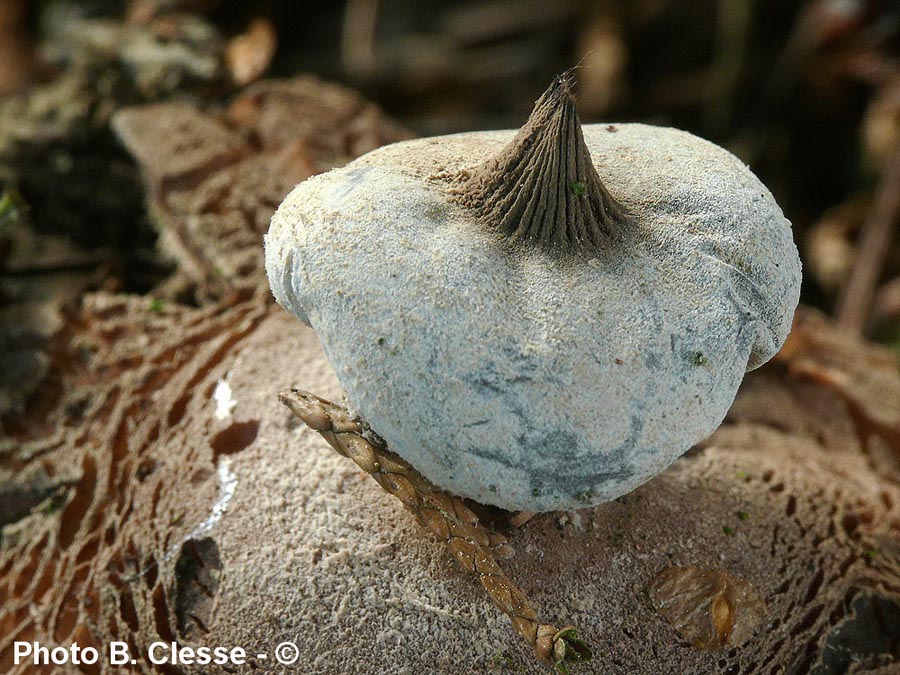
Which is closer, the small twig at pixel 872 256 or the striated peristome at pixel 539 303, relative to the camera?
the striated peristome at pixel 539 303

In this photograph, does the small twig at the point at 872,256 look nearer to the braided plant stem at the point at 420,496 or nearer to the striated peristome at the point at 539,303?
the striated peristome at the point at 539,303

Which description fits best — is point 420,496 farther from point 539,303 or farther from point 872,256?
point 872,256

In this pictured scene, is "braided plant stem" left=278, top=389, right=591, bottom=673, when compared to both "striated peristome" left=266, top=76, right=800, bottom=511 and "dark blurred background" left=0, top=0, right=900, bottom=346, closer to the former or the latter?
"striated peristome" left=266, top=76, right=800, bottom=511

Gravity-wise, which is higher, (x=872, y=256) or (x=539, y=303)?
(x=539, y=303)

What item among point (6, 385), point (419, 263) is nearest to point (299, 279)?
point (419, 263)

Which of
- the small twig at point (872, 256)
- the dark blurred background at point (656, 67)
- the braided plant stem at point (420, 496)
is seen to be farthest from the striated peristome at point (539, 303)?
the small twig at point (872, 256)

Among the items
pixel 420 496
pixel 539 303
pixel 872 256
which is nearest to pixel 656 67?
pixel 872 256
